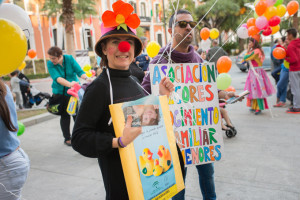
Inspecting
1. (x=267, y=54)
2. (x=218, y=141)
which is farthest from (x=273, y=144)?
(x=267, y=54)

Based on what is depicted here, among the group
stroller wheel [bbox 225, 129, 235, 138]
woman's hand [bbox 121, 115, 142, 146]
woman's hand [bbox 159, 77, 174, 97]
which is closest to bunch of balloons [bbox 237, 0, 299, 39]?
stroller wheel [bbox 225, 129, 235, 138]

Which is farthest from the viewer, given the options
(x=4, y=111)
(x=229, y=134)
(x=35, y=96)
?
(x=35, y=96)

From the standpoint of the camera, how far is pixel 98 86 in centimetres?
138

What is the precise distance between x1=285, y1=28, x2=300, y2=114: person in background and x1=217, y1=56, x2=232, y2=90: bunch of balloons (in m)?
2.93

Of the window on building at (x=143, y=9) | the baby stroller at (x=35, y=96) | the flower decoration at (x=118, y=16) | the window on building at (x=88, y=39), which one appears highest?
the window on building at (x=143, y=9)

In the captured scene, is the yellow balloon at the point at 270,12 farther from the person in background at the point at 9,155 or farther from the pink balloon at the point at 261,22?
the person in background at the point at 9,155

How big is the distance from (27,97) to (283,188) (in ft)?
28.0

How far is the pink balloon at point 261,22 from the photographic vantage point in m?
3.93

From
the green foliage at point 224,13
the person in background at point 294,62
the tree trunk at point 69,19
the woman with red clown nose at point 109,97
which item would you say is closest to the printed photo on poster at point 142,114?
the woman with red clown nose at point 109,97

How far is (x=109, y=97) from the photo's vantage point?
4.54 ft

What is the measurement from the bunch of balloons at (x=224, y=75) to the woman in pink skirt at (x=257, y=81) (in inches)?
100

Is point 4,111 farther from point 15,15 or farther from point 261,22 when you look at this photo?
point 261,22

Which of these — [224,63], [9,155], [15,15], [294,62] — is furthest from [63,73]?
[294,62]

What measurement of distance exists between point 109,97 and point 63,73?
10.4 ft
